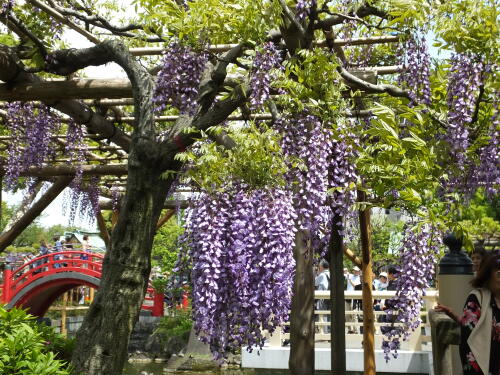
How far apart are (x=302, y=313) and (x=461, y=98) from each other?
216 cm

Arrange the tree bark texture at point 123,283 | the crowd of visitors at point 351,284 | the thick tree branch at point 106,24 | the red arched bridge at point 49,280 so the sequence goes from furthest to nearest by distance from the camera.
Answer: the red arched bridge at point 49,280, the crowd of visitors at point 351,284, the thick tree branch at point 106,24, the tree bark texture at point 123,283

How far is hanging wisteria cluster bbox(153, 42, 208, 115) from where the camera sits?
189 inches

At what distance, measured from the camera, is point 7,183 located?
358 inches

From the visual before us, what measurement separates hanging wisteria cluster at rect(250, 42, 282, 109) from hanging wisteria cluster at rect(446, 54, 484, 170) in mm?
1505

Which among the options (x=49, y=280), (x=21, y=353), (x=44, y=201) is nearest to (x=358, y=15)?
(x=21, y=353)

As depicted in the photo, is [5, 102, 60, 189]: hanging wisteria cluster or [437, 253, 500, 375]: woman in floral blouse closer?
[437, 253, 500, 375]: woman in floral blouse

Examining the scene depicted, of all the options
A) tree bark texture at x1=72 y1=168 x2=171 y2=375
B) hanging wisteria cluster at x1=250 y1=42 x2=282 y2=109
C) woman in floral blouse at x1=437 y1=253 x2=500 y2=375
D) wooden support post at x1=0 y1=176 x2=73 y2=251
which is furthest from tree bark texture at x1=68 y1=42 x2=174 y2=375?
wooden support post at x1=0 y1=176 x2=73 y2=251

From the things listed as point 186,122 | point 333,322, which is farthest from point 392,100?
point 333,322

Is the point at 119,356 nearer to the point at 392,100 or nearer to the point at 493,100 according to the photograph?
the point at 392,100

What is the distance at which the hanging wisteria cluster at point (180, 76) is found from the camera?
481cm

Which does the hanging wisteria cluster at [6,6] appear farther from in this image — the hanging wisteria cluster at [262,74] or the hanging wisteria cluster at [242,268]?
the hanging wisteria cluster at [242,268]

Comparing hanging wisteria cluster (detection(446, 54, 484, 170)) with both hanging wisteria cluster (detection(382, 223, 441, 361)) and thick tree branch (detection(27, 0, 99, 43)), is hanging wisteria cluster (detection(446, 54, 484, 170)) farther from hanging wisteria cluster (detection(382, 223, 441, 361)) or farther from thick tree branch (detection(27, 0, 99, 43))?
thick tree branch (detection(27, 0, 99, 43))

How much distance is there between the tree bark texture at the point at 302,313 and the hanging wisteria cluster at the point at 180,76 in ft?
4.72

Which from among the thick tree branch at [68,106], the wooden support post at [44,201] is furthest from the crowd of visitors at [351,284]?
the wooden support post at [44,201]
